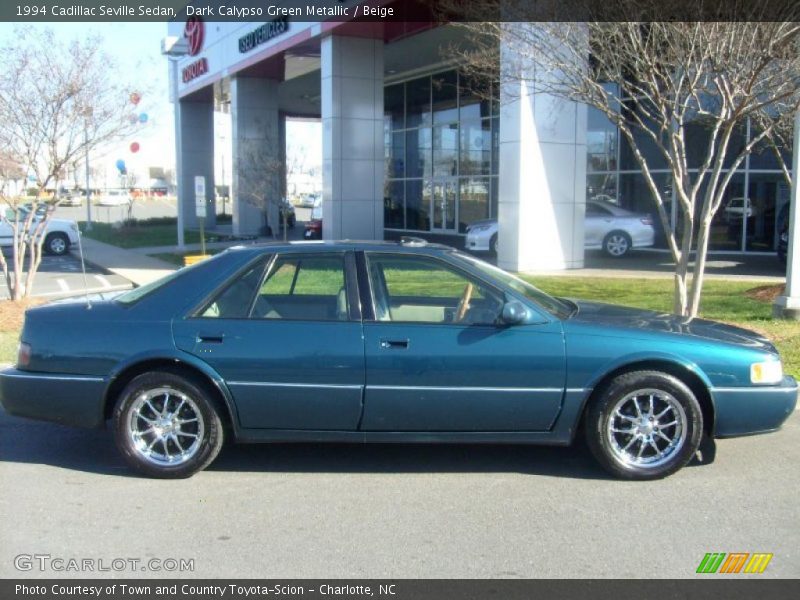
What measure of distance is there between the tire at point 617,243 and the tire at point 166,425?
1825cm

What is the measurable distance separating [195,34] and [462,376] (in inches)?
1272

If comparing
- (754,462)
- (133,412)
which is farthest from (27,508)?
(754,462)

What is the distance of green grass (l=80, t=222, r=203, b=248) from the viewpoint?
96.8 ft

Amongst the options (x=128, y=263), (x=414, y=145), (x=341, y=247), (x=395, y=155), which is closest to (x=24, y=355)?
(x=341, y=247)

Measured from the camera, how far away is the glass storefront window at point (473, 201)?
29625 mm

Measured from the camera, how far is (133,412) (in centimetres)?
538

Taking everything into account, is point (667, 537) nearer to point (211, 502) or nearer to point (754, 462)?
point (754, 462)

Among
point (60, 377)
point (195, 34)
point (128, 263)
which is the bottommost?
point (128, 263)

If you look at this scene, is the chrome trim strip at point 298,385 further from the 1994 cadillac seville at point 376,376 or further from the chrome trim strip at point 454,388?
the chrome trim strip at point 454,388

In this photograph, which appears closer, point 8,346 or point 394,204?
point 8,346

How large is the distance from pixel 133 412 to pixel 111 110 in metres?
9.35

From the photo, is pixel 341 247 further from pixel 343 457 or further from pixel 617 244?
pixel 617 244

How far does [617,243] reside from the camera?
22.1 metres

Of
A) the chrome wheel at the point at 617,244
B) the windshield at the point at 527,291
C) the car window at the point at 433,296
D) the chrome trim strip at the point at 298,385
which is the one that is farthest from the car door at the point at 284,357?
the chrome wheel at the point at 617,244
